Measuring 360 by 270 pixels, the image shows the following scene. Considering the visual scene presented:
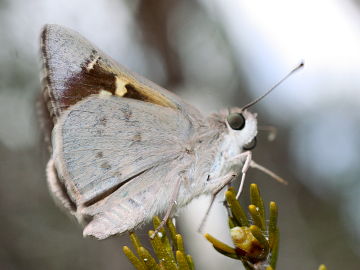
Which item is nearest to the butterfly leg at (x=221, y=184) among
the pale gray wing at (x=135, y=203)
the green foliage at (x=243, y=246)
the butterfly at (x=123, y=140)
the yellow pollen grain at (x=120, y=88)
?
the butterfly at (x=123, y=140)

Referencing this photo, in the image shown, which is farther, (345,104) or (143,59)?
(345,104)

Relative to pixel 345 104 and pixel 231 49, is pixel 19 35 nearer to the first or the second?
pixel 231 49

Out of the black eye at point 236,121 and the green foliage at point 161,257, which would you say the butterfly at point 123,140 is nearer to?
the black eye at point 236,121

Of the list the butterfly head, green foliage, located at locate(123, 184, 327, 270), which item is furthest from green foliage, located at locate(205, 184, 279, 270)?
the butterfly head

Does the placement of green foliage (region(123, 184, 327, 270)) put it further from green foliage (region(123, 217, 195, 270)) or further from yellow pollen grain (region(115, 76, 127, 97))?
yellow pollen grain (region(115, 76, 127, 97))

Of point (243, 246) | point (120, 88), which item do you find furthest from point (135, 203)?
point (243, 246)

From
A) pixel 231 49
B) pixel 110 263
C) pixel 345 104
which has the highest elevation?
pixel 345 104

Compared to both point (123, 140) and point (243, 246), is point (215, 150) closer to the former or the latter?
point (123, 140)

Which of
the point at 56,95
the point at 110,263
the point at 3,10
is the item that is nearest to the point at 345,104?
the point at 110,263
